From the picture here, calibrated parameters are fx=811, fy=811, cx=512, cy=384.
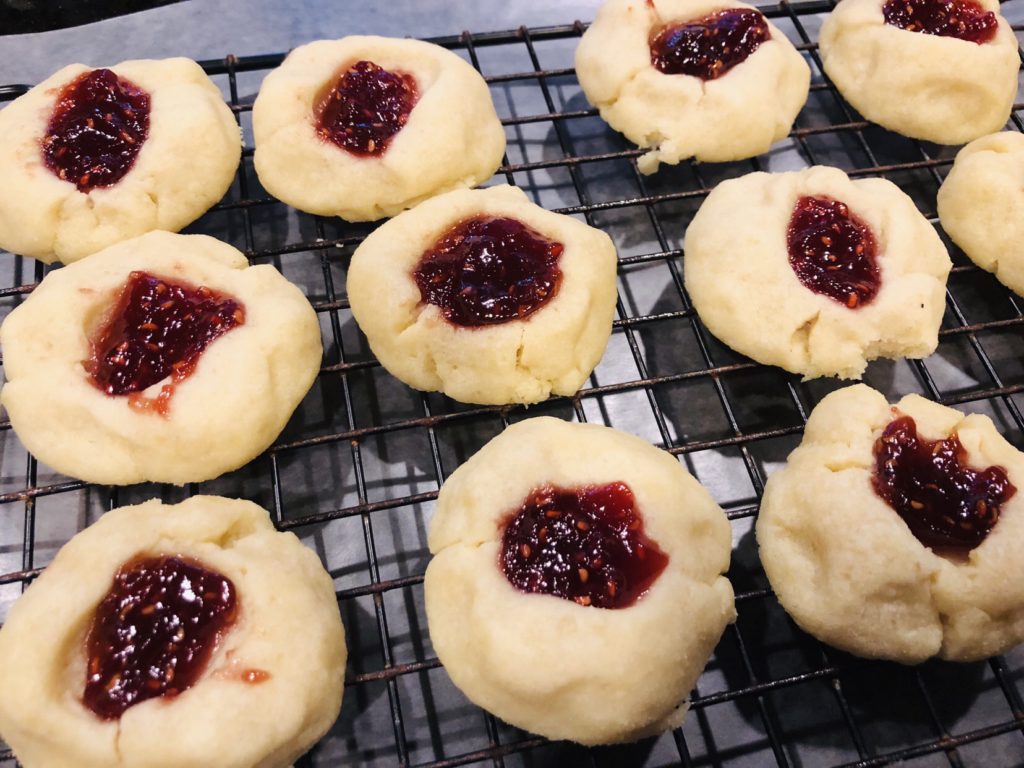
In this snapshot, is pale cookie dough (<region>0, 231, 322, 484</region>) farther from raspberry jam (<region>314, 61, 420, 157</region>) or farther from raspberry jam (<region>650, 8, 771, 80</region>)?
raspberry jam (<region>650, 8, 771, 80</region>)

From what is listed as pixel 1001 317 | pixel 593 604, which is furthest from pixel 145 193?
pixel 1001 317

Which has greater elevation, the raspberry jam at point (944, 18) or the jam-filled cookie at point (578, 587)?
the raspberry jam at point (944, 18)

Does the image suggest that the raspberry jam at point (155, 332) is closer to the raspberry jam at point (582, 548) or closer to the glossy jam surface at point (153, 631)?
the glossy jam surface at point (153, 631)

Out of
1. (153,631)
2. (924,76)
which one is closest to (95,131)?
(153,631)

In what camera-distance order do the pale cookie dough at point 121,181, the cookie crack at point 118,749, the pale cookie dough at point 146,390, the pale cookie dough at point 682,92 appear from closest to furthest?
1. the cookie crack at point 118,749
2. the pale cookie dough at point 146,390
3. the pale cookie dough at point 121,181
4. the pale cookie dough at point 682,92

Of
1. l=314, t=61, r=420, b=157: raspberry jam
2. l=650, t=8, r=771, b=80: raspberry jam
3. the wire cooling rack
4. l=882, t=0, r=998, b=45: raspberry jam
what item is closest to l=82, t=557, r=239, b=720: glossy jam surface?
the wire cooling rack

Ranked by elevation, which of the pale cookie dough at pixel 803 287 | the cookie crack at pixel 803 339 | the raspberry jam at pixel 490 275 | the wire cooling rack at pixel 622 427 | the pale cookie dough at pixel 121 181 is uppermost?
the pale cookie dough at pixel 121 181

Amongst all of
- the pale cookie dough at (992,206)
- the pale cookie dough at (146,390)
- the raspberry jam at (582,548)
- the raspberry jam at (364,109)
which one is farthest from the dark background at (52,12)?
the pale cookie dough at (992,206)

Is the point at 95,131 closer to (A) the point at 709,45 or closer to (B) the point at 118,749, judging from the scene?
(B) the point at 118,749
